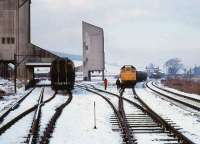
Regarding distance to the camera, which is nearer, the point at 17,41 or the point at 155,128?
the point at 155,128

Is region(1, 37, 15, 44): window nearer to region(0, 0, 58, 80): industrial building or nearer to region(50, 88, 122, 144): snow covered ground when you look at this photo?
region(0, 0, 58, 80): industrial building

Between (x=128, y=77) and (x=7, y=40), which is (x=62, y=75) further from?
(x=7, y=40)

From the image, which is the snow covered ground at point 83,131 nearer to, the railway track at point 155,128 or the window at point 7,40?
the railway track at point 155,128

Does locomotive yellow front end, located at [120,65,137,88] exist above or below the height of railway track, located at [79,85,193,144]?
above

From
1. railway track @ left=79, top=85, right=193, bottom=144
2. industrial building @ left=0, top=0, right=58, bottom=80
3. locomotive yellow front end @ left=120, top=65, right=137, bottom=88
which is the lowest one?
railway track @ left=79, top=85, right=193, bottom=144

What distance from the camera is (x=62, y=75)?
4034 centimetres

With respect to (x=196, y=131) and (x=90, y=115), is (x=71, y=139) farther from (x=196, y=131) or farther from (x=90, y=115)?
(x=90, y=115)

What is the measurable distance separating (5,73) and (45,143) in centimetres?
Answer: 5794

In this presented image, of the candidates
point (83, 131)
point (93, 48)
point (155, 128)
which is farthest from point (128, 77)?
point (83, 131)

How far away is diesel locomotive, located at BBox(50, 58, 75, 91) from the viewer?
40031mm

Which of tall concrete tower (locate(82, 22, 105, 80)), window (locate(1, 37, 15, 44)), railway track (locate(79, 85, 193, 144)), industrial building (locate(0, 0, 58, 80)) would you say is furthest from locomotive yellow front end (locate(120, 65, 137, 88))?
tall concrete tower (locate(82, 22, 105, 80))

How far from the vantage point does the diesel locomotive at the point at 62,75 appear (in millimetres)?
40031

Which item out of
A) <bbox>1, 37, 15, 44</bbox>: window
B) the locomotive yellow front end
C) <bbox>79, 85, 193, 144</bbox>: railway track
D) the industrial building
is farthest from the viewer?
<bbox>1, 37, 15, 44</bbox>: window

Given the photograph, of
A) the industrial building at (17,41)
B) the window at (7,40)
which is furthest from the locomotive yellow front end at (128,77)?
the window at (7,40)
